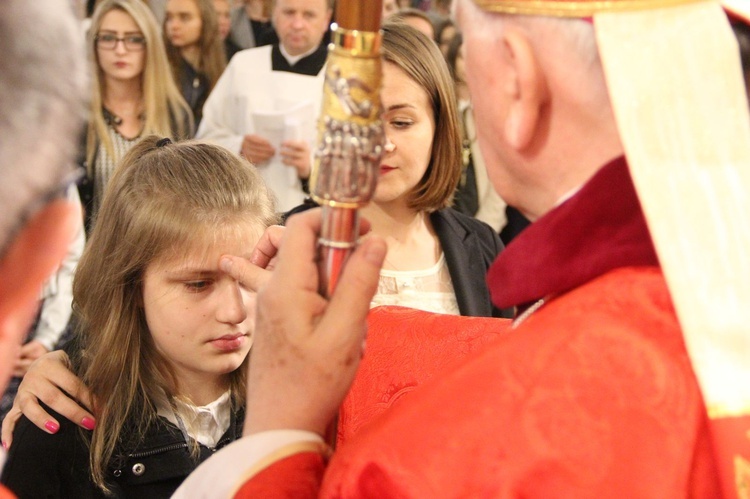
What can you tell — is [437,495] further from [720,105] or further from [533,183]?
[720,105]

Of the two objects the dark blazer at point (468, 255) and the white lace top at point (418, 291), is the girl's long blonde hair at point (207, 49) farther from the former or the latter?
the white lace top at point (418, 291)

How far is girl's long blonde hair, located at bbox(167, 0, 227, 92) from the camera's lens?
4715 mm

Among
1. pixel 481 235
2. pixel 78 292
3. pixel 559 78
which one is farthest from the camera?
pixel 481 235

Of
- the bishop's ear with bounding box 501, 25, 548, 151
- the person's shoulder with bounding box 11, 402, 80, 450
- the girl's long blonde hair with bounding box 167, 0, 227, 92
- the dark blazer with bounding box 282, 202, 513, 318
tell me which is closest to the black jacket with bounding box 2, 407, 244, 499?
the person's shoulder with bounding box 11, 402, 80, 450

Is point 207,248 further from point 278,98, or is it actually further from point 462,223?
point 278,98

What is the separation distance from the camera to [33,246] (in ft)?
2.80

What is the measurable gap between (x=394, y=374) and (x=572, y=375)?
77 cm

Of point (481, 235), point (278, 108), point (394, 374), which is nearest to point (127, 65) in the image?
point (278, 108)

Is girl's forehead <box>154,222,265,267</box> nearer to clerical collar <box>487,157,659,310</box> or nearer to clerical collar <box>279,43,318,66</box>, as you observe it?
clerical collar <box>487,157,659,310</box>

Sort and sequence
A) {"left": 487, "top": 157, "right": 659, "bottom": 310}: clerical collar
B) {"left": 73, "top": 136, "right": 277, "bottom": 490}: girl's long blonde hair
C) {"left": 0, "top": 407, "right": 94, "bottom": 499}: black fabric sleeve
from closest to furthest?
{"left": 487, "top": 157, "right": 659, "bottom": 310}: clerical collar < {"left": 0, "top": 407, "right": 94, "bottom": 499}: black fabric sleeve < {"left": 73, "top": 136, "right": 277, "bottom": 490}: girl's long blonde hair

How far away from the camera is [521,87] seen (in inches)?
46.1

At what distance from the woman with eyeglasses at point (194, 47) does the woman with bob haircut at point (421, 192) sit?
Answer: 1.74m

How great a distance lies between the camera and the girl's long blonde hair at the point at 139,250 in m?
2.10

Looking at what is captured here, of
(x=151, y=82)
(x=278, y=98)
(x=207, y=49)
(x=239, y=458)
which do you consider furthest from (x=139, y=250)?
(x=207, y=49)
